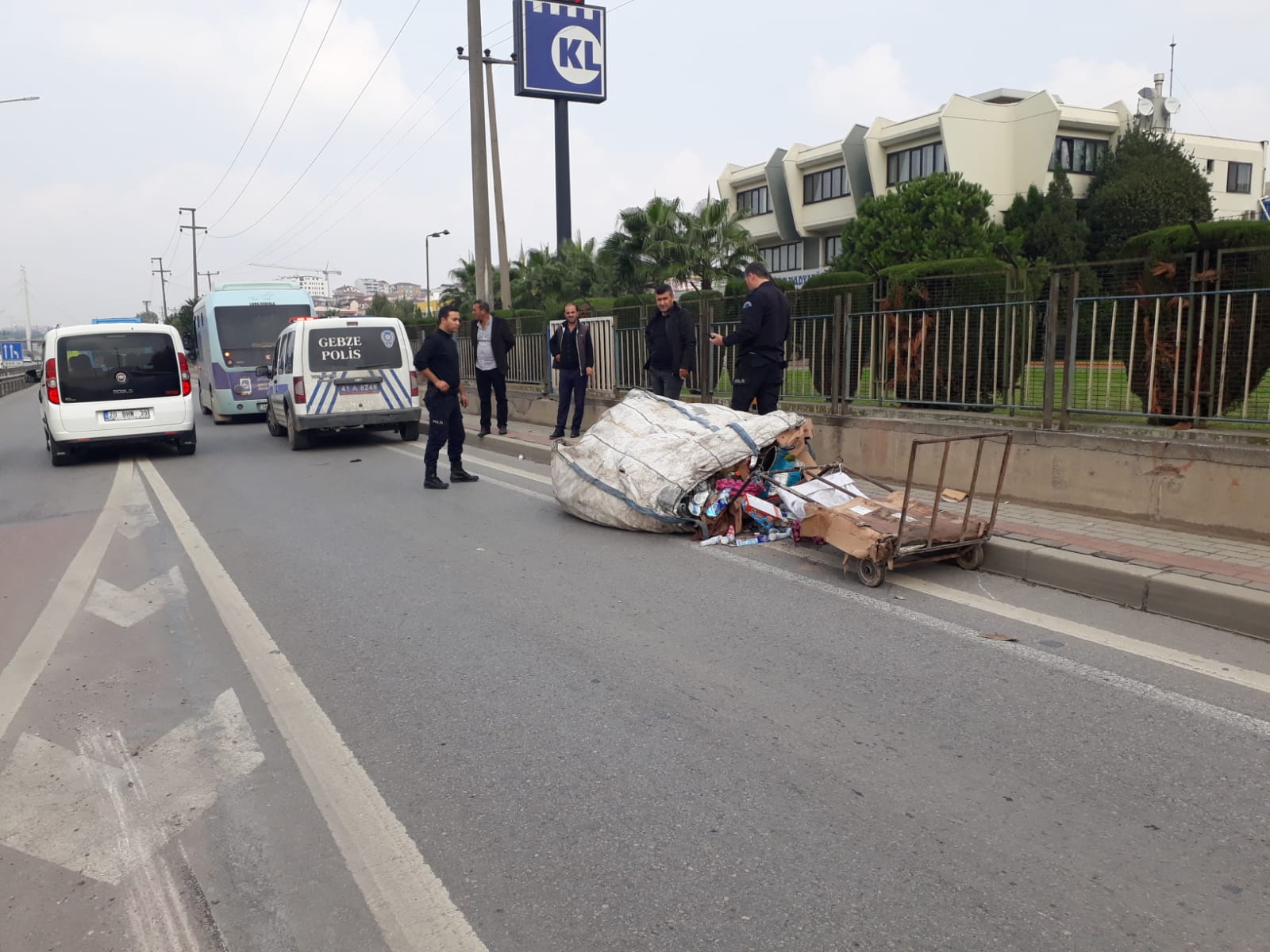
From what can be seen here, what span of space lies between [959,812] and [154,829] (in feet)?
8.73

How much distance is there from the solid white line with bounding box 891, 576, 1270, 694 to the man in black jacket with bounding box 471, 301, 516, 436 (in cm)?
928

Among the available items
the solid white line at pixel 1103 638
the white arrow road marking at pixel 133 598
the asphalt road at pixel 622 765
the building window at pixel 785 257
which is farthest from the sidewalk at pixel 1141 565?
the building window at pixel 785 257

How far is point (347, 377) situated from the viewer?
47.5 feet

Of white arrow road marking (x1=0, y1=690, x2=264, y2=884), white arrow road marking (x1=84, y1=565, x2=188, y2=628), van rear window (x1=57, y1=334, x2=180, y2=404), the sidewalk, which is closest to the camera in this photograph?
white arrow road marking (x1=0, y1=690, x2=264, y2=884)

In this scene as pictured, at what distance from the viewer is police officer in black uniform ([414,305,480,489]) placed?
10469 mm

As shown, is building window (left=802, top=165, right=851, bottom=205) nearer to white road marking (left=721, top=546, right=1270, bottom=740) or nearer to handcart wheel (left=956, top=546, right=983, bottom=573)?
handcart wheel (left=956, top=546, right=983, bottom=573)

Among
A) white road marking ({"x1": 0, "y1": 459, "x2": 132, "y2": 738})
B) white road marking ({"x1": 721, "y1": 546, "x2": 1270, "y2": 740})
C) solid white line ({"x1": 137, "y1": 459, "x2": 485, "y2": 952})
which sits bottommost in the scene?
white road marking ({"x1": 0, "y1": 459, "x2": 132, "y2": 738})

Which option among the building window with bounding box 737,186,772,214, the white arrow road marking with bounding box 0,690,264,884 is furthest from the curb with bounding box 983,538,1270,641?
the building window with bounding box 737,186,772,214

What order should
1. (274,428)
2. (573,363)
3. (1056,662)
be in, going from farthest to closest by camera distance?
(274,428) < (573,363) < (1056,662)

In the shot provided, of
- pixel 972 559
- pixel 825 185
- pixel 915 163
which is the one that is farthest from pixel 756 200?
pixel 972 559

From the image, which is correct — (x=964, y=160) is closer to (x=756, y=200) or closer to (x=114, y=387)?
(x=756, y=200)

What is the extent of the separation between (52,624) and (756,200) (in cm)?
5981

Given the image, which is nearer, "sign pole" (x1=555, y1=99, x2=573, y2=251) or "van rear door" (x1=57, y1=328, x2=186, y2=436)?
"van rear door" (x1=57, y1=328, x2=186, y2=436)

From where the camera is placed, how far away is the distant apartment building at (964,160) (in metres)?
46.8
